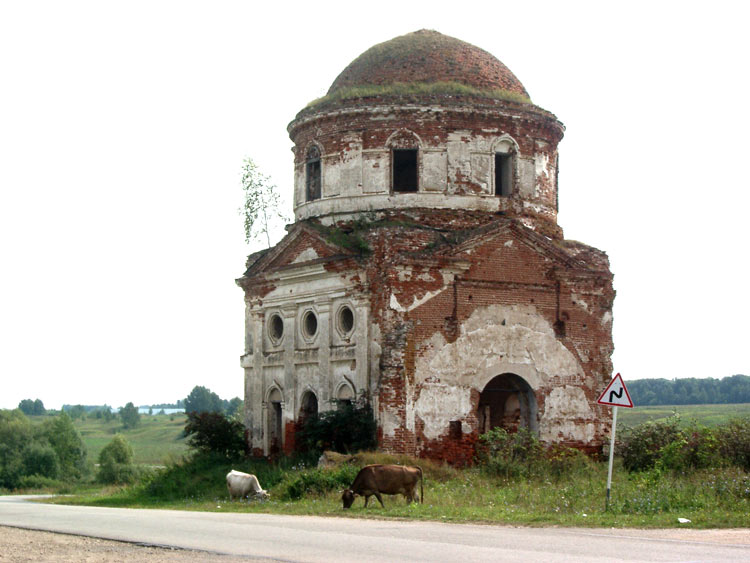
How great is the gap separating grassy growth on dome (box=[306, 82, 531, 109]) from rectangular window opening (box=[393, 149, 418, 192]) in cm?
140

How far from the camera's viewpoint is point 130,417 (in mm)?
129750

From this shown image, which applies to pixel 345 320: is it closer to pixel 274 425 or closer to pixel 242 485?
pixel 274 425

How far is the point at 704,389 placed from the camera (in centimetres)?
8788

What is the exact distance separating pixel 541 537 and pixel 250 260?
17.7m

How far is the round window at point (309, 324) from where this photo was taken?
86.3 ft

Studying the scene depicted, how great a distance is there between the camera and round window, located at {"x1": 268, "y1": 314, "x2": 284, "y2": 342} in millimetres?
27672

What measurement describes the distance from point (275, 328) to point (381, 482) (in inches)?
423

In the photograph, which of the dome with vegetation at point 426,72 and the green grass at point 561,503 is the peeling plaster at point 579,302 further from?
the dome with vegetation at point 426,72

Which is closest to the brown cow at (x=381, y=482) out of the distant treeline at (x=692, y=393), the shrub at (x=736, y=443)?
the shrub at (x=736, y=443)

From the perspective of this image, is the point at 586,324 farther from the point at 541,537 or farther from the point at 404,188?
the point at 541,537

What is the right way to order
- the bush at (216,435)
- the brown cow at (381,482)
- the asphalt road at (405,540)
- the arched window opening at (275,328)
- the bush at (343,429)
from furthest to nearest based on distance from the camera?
1. the bush at (216,435)
2. the arched window opening at (275,328)
3. the bush at (343,429)
4. the brown cow at (381,482)
5. the asphalt road at (405,540)

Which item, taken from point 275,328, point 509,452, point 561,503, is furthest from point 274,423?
point 561,503

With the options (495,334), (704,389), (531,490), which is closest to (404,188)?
(495,334)

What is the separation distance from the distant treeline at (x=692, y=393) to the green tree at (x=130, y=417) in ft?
208
